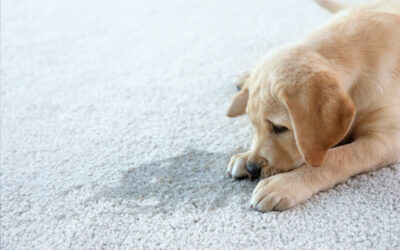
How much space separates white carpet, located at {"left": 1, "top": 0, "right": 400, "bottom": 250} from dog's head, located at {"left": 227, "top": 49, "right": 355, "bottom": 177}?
7.8 inches

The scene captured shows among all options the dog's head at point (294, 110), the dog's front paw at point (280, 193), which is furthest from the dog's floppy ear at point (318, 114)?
the dog's front paw at point (280, 193)

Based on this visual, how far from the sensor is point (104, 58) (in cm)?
363

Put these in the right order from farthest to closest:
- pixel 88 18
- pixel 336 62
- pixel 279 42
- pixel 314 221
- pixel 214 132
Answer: pixel 88 18 < pixel 279 42 < pixel 214 132 < pixel 336 62 < pixel 314 221

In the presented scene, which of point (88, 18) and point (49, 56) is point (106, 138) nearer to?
point (49, 56)

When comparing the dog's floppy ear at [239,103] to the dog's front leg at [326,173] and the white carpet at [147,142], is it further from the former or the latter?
the dog's front leg at [326,173]

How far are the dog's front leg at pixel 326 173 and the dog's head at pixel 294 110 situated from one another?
86 millimetres

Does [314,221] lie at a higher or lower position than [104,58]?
lower

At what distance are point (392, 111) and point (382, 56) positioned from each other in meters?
0.23

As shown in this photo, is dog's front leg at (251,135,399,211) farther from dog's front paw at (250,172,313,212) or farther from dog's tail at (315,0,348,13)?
dog's tail at (315,0,348,13)

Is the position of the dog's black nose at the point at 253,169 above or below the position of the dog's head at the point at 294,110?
below

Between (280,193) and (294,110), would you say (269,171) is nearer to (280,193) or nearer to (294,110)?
(280,193)

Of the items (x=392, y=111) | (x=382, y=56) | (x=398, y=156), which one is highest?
(x=382, y=56)

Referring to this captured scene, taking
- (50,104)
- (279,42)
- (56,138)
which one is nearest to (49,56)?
(50,104)

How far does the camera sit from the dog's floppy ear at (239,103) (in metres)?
2.31
